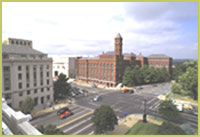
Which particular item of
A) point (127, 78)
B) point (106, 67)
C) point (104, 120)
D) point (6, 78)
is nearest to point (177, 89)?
point (127, 78)

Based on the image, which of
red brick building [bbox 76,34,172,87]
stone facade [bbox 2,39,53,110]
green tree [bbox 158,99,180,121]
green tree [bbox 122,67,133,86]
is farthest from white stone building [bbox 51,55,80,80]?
green tree [bbox 158,99,180,121]

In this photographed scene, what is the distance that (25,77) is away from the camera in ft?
107

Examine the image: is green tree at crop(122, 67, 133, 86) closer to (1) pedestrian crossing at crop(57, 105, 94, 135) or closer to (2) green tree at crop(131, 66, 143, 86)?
(2) green tree at crop(131, 66, 143, 86)

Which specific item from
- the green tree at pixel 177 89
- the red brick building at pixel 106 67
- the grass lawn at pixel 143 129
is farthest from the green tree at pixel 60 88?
the green tree at pixel 177 89

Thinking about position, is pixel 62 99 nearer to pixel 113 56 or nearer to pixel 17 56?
pixel 17 56

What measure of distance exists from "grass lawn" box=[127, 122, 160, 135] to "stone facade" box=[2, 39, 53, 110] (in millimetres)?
A: 23995

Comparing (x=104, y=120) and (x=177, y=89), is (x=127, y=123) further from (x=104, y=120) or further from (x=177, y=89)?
(x=177, y=89)

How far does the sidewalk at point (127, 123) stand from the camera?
71.7 ft

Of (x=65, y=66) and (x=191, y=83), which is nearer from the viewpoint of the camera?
(x=191, y=83)

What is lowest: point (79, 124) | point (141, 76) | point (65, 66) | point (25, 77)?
point (79, 124)

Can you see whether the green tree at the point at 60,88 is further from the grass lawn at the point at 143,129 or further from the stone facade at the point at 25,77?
the grass lawn at the point at 143,129

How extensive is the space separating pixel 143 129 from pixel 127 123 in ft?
12.3

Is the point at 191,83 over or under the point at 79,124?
over

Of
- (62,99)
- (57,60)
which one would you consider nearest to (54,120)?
(62,99)
